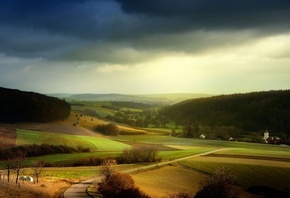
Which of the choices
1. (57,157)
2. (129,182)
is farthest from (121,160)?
(129,182)

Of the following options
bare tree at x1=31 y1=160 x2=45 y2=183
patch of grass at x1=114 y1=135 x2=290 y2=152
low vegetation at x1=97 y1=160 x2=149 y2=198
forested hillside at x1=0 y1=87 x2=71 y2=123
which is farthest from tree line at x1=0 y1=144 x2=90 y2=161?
low vegetation at x1=97 y1=160 x2=149 y2=198

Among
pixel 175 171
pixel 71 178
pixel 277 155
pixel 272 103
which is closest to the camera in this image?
pixel 71 178

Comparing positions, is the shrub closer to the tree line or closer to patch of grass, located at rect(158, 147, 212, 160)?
→ the tree line

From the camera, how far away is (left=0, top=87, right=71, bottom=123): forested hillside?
121m

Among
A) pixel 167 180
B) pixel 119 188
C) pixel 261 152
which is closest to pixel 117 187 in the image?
pixel 119 188

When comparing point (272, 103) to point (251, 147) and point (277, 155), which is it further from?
point (277, 155)

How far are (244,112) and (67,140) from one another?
88089 millimetres

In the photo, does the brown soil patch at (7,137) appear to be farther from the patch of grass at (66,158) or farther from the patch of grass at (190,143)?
the patch of grass at (190,143)

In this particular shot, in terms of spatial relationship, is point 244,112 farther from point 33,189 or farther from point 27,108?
point 33,189

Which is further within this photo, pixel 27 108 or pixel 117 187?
pixel 27 108

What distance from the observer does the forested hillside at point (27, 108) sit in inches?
4750

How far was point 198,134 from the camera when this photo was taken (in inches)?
5699

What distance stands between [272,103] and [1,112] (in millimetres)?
107855

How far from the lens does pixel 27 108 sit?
122812 millimetres
